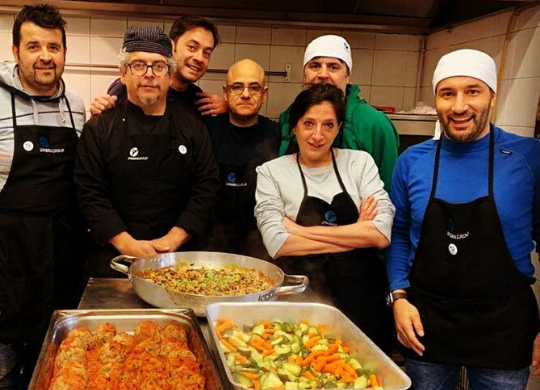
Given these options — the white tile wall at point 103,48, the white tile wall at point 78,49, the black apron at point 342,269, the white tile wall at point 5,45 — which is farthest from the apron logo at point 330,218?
the white tile wall at point 5,45

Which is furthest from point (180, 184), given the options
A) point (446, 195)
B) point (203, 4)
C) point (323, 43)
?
point (203, 4)

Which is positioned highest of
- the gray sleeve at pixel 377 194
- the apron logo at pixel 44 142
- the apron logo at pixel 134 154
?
the apron logo at pixel 44 142

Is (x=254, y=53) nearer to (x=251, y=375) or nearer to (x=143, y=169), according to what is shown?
(x=143, y=169)

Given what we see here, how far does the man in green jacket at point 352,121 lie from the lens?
2.40 meters

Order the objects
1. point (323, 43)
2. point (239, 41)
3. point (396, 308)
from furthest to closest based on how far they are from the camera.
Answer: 1. point (239, 41)
2. point (323, 43)
3. point (396, 308)

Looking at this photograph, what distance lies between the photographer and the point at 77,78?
4.11 m

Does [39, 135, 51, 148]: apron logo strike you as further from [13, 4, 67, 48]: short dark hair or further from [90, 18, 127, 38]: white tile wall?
[90, 18, 127, 38]: white tile wall

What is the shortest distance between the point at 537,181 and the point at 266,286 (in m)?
1.04

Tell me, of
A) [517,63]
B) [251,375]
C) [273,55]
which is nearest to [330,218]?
[251,375]

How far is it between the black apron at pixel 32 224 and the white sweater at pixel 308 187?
94 centimetres

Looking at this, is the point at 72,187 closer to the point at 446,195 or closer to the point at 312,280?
the point at 312,280

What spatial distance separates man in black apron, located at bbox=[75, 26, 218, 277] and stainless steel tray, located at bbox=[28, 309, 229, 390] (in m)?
0.55

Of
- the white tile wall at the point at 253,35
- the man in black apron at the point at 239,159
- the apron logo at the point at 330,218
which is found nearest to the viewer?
the apron logo at the point at 330,218

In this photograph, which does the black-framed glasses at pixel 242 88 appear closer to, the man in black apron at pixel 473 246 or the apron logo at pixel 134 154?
the apron logo at pixel 134 154
